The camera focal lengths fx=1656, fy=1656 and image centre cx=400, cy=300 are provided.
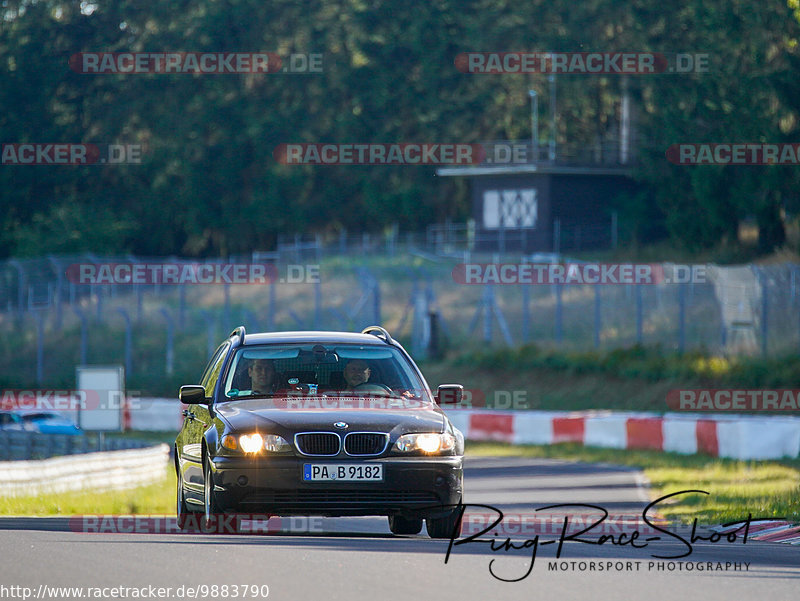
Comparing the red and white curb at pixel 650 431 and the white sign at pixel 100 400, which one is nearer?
the white sign at pixel 100 400

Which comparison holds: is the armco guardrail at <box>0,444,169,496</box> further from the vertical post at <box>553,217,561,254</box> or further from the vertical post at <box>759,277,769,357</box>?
the vertical post at <box>553,217,561,254</box>

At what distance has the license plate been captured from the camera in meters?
11.2

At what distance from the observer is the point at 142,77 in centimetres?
8000

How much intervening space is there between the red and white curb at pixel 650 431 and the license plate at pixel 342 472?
13.1 m

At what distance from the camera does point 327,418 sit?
37.7 feet

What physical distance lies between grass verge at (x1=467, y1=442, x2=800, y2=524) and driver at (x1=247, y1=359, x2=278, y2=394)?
459cm

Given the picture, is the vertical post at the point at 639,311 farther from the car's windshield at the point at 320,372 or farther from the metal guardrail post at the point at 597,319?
the car's windshield at the point at 320,372

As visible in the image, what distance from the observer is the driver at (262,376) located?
1239 cm

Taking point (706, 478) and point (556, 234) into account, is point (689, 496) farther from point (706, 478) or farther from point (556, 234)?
point (556, 234)

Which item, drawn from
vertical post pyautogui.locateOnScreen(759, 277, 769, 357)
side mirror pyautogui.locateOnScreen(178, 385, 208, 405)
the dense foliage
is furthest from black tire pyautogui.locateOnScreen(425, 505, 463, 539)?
the dense foliage

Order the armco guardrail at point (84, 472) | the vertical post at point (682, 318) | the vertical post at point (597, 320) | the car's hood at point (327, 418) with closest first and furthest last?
the car's hood at point (327, 418)
the armco guardrail at point (84, 472)
the vertical post at point (682, 318)
the vertical post at point (597, 320)

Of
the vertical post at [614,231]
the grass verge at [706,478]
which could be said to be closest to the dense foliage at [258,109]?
the vertical post at [614,231]

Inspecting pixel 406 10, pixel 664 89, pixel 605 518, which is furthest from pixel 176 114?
pixel 605 518

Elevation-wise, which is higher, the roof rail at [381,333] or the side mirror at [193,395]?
the roof rail at [381,333]
